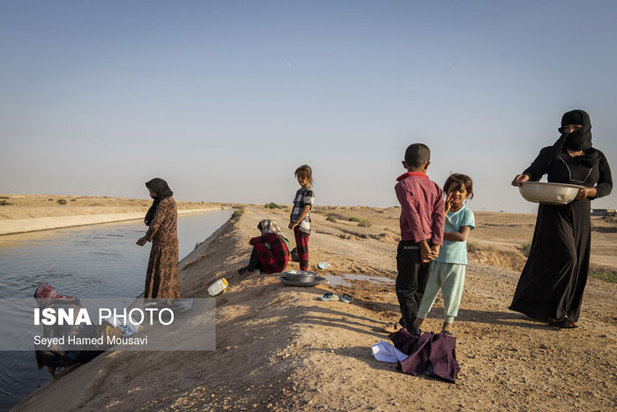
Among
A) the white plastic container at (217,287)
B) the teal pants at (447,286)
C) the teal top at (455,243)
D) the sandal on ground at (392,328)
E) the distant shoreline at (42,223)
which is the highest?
the teal top at (455,243)

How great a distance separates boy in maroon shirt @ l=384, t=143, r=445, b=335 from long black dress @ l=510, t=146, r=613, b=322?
1.86 metres

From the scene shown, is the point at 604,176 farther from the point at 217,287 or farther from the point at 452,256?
the point at 217,287

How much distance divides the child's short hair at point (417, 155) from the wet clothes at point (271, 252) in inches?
137

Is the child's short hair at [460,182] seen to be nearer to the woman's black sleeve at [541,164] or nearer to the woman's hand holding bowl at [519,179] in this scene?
the woman's hand holding bowl at [519,179]

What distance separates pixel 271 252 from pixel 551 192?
4.20 m

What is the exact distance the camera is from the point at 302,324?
13.3 feet

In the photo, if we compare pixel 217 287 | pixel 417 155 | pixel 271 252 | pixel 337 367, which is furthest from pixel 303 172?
pixel 337 367

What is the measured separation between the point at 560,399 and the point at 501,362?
0.66m

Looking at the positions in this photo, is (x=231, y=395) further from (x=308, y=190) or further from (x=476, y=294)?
(x=476, y=294)

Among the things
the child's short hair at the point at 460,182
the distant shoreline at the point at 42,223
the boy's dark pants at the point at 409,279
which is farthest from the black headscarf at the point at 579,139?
the distant shoreline at the point at 42,223

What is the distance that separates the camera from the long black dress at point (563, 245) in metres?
4.55

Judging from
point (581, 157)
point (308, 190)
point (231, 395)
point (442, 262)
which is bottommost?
point (231, 395)

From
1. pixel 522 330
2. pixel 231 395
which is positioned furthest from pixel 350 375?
pixel 522 330

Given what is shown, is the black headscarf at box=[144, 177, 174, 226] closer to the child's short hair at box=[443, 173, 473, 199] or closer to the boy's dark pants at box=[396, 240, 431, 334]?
the boy's dark pants at box=[396, 240, 431, 334]
